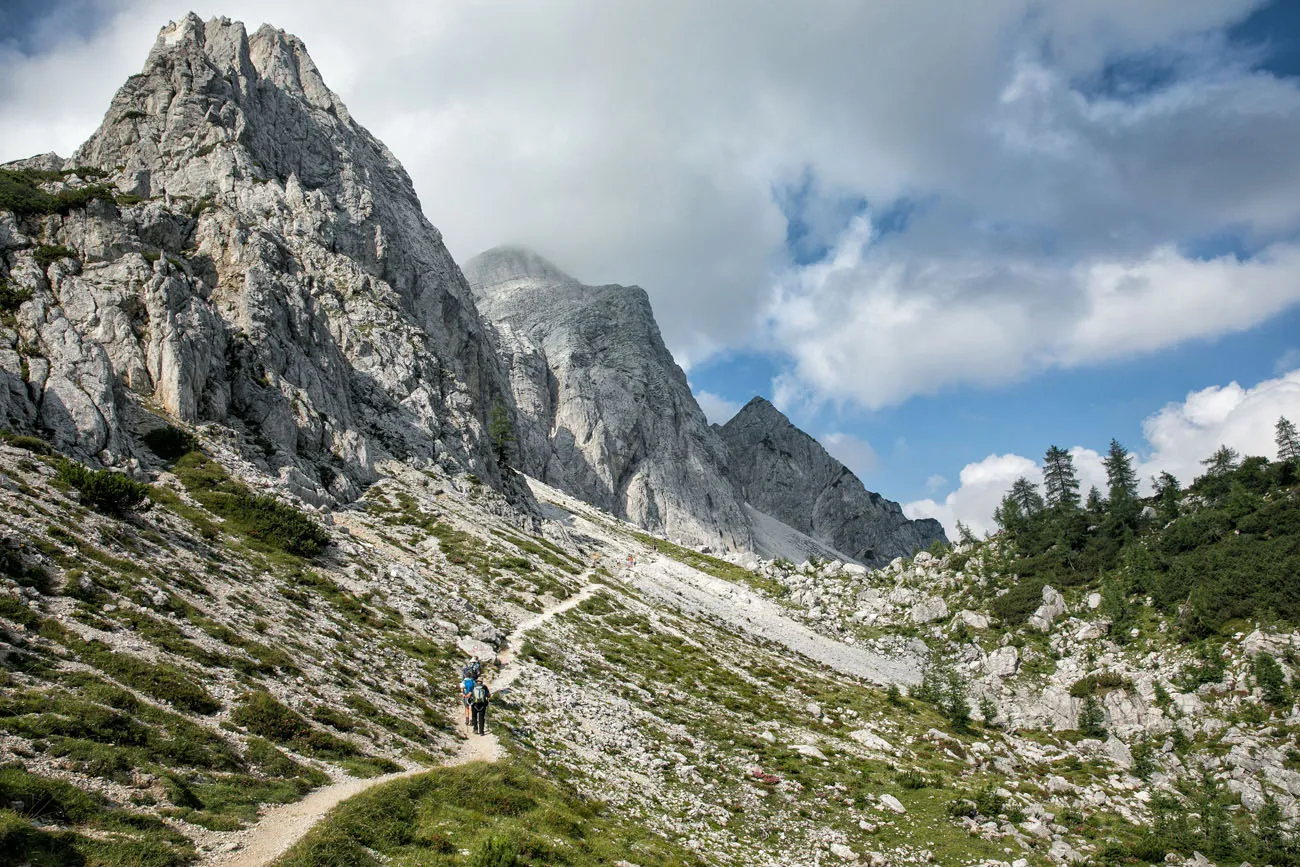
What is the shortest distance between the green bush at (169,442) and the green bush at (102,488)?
53.9 feet

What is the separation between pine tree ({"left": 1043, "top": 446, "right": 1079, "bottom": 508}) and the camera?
4156 inches

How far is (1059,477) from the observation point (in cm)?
10700

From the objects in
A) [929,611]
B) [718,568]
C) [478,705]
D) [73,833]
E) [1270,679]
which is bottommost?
[73,833]

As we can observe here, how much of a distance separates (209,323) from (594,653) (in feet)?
166

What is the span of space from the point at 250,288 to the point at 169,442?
1391 inches

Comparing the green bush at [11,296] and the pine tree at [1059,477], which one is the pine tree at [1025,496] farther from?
the green bush at [11,296]

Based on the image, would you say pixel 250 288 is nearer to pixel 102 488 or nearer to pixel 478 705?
pixel 102 488

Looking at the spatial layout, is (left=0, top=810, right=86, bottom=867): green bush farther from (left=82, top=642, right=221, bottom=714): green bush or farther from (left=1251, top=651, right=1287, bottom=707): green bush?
(left=1251, top=651, right=1287, bottom=707): green bush

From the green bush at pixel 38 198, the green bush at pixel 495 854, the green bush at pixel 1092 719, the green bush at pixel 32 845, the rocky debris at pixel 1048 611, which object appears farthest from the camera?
the rocky debris at pixel 1048 611

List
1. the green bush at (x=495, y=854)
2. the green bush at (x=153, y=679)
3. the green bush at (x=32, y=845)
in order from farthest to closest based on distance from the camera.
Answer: the green bush at (x=153, y=679)
the green bush at (x=495, y=854)
the green bush at (x=32, y=845)

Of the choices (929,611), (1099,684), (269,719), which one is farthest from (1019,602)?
(269,719)

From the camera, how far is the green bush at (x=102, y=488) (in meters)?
31.8

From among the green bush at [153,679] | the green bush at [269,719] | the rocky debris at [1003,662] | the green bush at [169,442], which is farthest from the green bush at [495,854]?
the rocky debris at [1003,662]

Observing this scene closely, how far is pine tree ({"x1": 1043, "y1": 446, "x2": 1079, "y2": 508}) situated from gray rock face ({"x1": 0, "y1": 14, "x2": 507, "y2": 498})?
300 feet
